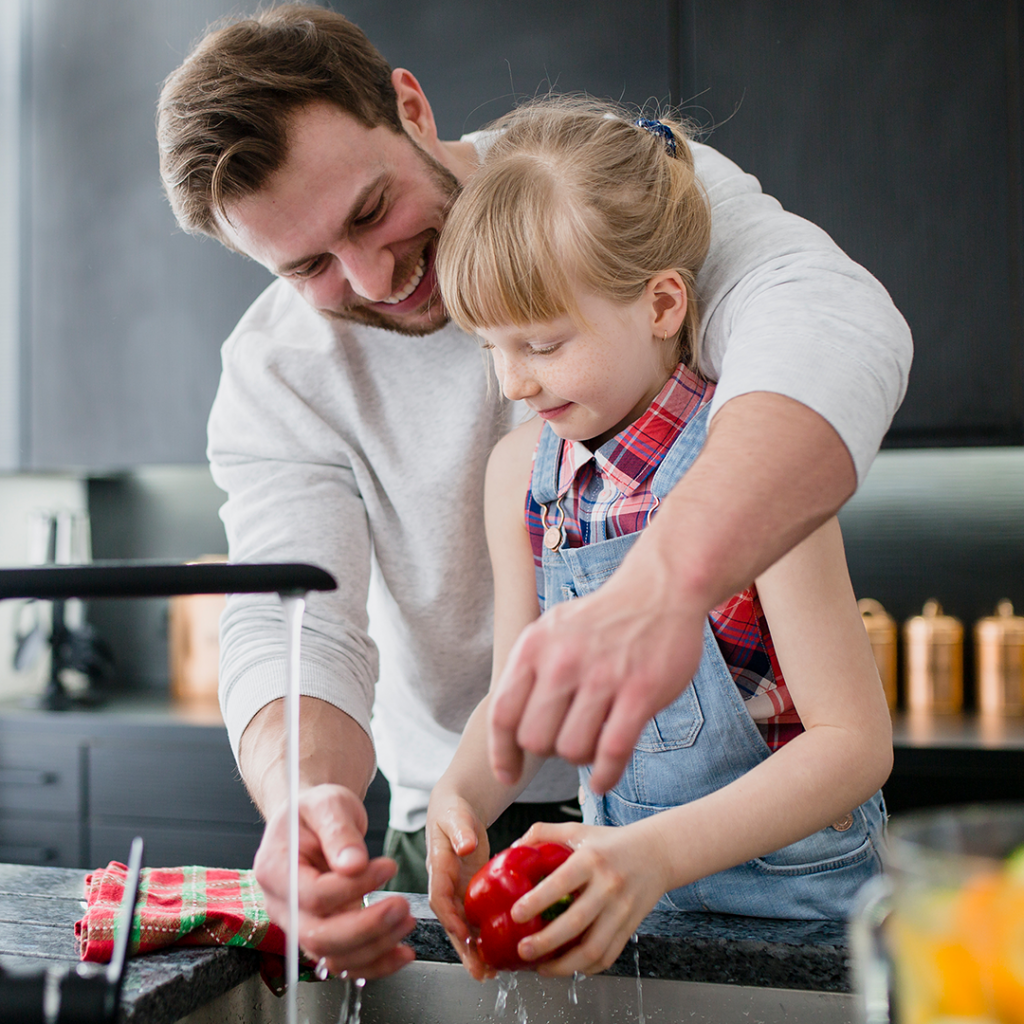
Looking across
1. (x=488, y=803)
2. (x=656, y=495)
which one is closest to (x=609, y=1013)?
(x=488, y=803)

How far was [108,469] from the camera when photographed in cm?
273

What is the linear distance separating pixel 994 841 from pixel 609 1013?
20.2 inches

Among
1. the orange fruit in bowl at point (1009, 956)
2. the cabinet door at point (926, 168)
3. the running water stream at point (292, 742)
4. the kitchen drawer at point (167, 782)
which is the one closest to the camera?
the orange fruit in bowl at point (1009, 956)

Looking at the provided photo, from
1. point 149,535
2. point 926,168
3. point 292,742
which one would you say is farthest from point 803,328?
point 149,535

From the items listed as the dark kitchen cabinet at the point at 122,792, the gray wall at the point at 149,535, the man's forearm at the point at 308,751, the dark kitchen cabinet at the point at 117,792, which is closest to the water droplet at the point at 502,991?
the man's forearm at the point at 308,751

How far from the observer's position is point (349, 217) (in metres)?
1.12

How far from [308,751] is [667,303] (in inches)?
22.0

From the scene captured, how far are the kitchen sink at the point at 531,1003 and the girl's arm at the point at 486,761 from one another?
0.24 ft

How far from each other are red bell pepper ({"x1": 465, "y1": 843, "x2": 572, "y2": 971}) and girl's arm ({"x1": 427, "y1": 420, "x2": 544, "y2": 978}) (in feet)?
0.07

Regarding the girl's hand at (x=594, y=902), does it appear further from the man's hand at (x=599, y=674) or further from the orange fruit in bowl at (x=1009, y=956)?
the orange fruit in bowl at (x=1009, y=956)

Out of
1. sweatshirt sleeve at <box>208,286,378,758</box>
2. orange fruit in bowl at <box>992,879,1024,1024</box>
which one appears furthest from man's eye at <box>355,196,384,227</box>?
orange fruit in bowl at <box>992,879,1024,1024</box>

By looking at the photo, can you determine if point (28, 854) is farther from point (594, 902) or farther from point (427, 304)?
point (594, 902)

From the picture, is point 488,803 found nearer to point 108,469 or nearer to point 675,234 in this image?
point 675,234

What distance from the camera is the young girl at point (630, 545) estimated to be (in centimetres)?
84
